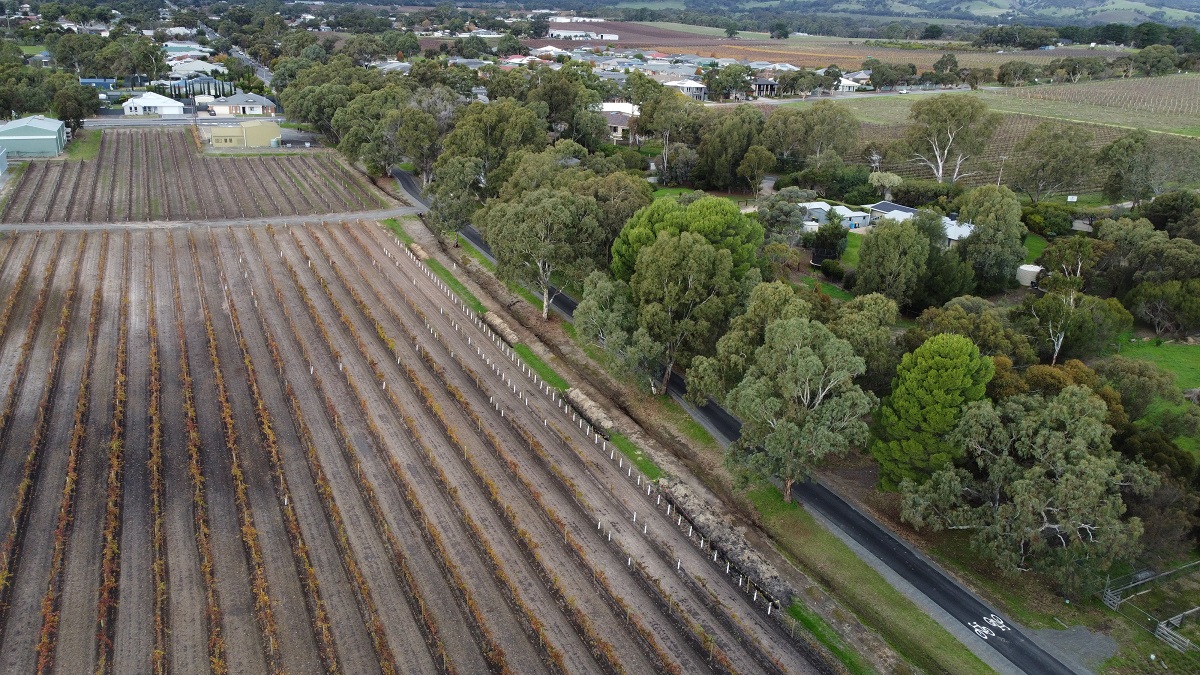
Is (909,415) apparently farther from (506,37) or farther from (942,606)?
(506,37)

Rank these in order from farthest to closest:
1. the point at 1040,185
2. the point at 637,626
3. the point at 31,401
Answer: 1. the point at 1040,185
2. the point at 31,401
3. the point at 637,626

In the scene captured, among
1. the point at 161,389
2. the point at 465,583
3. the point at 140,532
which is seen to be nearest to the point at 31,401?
the point at 161,389

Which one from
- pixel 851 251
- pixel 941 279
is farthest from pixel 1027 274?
pixel 851 251

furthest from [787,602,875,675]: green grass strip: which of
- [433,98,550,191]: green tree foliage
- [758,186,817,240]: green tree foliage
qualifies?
[433,98,550,191]: green tree foliage

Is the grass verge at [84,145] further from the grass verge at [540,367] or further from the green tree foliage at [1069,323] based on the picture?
the green tree foliage at [1069,323]

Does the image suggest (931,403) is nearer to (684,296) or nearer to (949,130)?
(684,296)

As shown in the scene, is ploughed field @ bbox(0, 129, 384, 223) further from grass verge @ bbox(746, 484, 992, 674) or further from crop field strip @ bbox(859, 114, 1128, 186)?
crop field strip @ bbox(859, 114, 1128, 186)
